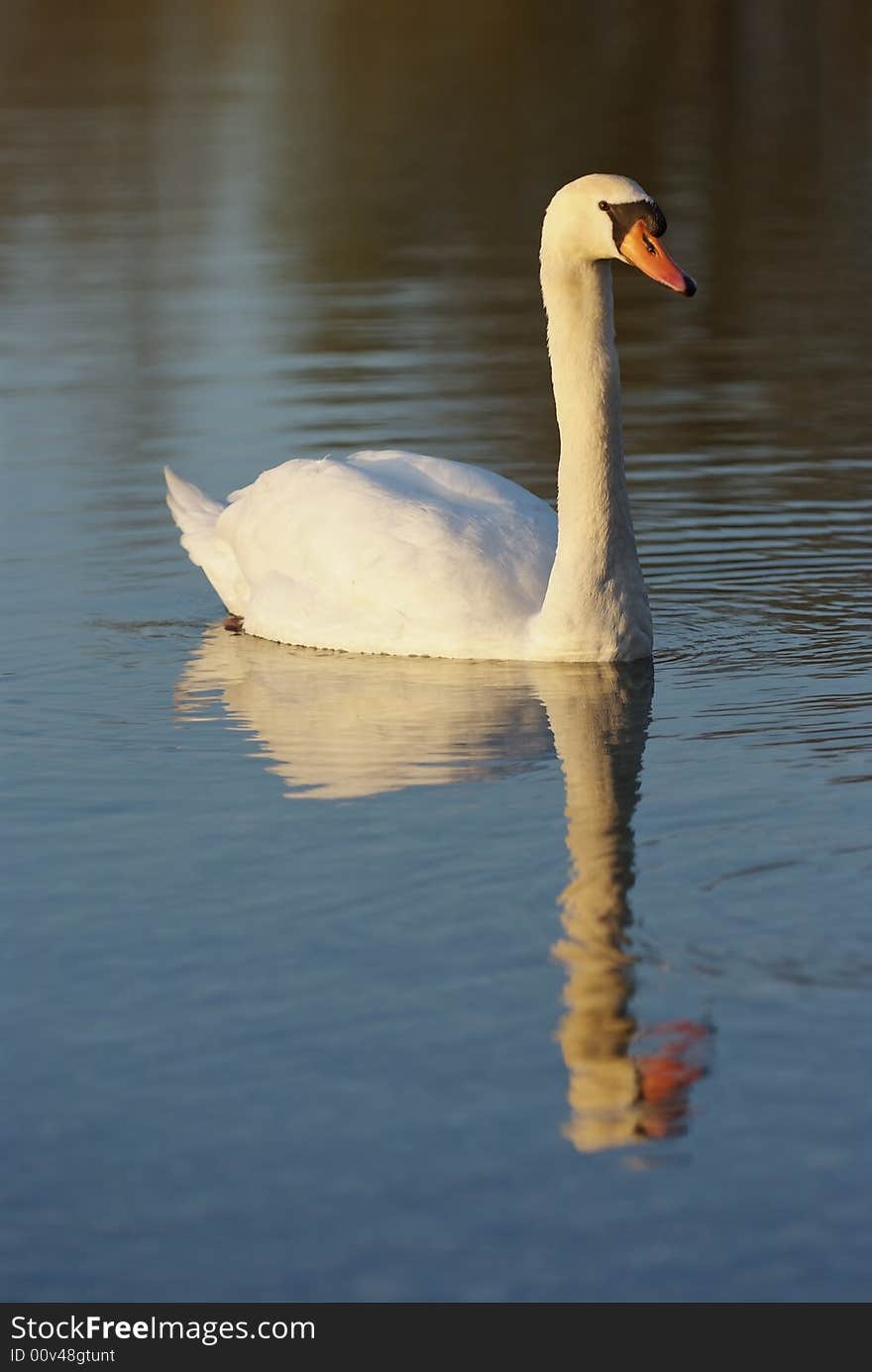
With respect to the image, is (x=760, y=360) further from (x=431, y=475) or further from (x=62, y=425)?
(x=431, y=475)

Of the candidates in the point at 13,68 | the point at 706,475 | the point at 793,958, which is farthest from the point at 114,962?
the point at 13,68

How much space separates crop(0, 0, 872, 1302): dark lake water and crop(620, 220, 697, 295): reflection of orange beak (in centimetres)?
158

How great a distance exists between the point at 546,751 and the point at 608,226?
6.82 ft

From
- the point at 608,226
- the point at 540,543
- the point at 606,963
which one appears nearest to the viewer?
the point at 606,963

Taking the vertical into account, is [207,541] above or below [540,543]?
above

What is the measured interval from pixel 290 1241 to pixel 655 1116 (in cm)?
95

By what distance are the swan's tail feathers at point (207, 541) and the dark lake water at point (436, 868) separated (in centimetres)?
29

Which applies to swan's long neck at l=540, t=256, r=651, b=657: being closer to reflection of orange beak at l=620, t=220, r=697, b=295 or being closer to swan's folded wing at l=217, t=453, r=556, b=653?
swan's folded wing at l=217, t=453, r=556, b=653

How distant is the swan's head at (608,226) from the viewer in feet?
32.6

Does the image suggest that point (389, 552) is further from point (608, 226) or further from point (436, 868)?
point (436, 868)

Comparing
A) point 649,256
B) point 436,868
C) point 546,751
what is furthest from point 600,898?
point 649,256

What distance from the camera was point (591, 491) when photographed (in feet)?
34.8

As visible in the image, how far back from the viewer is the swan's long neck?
34.4 ft
